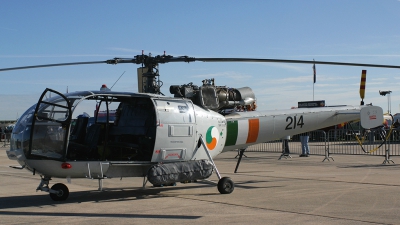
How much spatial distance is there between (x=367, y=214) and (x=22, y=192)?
7746 mm

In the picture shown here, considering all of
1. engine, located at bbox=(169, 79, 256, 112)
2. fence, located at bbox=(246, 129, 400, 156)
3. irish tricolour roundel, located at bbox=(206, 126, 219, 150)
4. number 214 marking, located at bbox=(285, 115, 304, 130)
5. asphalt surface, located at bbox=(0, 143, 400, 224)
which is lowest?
fence, located at bbox=(246, 129, 400, 156)

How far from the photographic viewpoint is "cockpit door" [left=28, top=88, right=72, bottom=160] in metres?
9.19

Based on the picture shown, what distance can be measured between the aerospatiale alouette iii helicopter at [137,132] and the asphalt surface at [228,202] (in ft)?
1.76

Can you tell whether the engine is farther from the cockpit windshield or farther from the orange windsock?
the orange windsock

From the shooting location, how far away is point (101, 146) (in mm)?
10117

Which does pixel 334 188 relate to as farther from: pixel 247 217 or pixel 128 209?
pixel 128 209

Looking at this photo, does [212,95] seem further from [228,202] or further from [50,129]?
[50,129]

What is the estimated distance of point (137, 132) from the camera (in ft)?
34.7

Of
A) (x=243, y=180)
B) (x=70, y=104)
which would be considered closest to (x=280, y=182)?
(x=243, y=180)

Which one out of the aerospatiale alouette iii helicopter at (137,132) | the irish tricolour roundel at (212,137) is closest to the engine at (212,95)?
the aerospatiale alouette iii helicopter at (137,132)

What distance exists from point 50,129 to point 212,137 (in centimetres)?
378

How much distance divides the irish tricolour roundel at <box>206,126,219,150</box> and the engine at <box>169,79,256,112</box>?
513mm

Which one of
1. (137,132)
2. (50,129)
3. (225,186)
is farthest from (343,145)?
(50,129)

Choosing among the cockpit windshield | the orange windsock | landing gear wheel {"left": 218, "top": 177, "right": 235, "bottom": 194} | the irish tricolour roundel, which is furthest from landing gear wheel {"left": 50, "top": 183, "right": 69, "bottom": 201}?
the orange windsock
